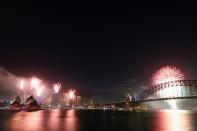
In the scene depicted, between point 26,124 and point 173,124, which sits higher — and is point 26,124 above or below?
above

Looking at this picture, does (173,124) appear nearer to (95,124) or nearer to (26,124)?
(95,124)

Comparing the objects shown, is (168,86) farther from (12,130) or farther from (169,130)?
(12,130)

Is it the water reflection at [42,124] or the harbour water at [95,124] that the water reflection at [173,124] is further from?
the water reflection at [42,124]

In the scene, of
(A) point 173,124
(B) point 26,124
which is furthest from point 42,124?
(A) point 173,124

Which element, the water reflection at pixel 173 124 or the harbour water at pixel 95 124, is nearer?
the harbour water at pixel 95 124

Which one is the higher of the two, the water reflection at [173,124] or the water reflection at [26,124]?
the water reflection at [26,124]

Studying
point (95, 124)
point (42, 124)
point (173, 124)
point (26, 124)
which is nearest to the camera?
point (42, 124)

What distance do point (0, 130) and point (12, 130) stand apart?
7.04 ft

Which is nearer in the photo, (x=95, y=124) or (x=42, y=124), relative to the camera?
(x=42, y=124)

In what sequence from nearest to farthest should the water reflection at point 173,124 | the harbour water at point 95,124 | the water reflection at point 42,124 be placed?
1. the water reflection at point 42,124
2. the harbour water at point 95,124
3. the water reflection at point 173,124

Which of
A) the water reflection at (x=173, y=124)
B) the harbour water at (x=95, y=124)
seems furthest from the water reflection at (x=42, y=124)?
the water reflection at (x=173, y=124)

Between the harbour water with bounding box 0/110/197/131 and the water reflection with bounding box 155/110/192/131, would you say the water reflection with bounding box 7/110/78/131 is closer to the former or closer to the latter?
the harbour water with bounding box 0/110/197/131

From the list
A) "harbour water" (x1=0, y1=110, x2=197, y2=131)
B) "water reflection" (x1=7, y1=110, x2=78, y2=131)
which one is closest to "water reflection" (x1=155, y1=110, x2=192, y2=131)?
"harbour water" (x1=0, y1=110, x2=197, y2=131)

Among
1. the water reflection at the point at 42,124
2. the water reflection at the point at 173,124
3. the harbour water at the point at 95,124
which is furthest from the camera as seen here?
the water reflection at the point at 173,124
